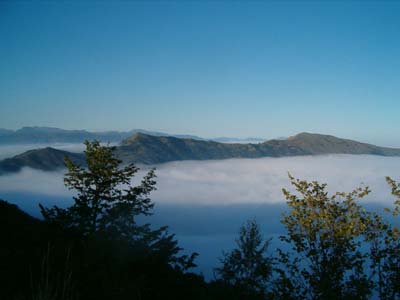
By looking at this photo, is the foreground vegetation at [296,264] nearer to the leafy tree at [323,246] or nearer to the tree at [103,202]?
the leafy tree at [323,246]

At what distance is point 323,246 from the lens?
34.0 ft

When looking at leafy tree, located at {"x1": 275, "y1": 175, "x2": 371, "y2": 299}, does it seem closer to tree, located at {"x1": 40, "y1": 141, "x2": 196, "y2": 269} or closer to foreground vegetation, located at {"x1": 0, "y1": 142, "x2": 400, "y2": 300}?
foreground vegetation, located at {"x1": 0, "y1": 142, "x2": 400, "y2": 300}

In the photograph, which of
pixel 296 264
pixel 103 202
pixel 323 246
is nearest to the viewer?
pixel 323 246

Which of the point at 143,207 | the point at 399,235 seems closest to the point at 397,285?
the point at 399,235

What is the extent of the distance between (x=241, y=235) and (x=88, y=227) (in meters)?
18.0

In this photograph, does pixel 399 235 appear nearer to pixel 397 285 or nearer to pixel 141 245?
pixel 397 285

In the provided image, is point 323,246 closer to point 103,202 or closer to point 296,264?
point 296,264

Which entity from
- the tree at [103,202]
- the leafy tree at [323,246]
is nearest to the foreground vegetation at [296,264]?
the leafy tree at [323,246]

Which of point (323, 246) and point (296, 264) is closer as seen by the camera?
point (323, 246)

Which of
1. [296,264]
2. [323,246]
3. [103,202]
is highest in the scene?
[323,246]

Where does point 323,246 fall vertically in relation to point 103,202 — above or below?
above

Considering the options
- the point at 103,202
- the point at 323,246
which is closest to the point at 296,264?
the point at 323,246

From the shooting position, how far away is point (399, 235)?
10281 mm

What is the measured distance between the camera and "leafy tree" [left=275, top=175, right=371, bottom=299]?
9.34 m
